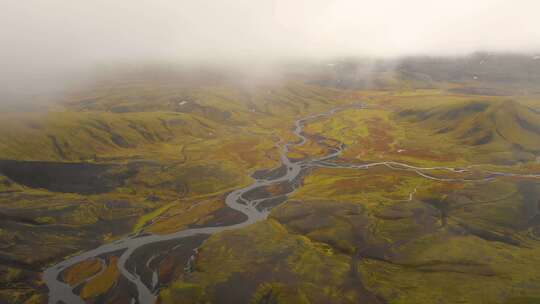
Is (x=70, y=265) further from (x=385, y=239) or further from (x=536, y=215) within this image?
(x=536, y=215)

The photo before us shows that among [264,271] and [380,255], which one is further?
[380,255]

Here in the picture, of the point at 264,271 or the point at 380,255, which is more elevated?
the point at 264,271

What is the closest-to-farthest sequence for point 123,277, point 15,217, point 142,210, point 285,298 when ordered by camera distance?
point 285,298
point 123,277
point 15,217
point 142,210

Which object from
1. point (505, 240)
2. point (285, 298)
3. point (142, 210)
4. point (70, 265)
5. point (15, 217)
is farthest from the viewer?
point (142, 210)

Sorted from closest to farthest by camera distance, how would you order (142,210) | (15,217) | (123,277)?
(123,277)
(15,217)
(142,210)

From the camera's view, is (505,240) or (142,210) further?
(142,210)

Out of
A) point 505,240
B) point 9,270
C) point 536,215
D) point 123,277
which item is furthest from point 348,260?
point 9,270

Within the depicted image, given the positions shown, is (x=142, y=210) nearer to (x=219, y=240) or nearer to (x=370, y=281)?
(x=219, y=240)

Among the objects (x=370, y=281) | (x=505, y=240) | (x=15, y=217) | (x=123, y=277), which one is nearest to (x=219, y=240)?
(x=123, y=277)

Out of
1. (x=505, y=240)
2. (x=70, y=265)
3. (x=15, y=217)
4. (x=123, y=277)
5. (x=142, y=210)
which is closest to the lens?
(x=123, y=277)
